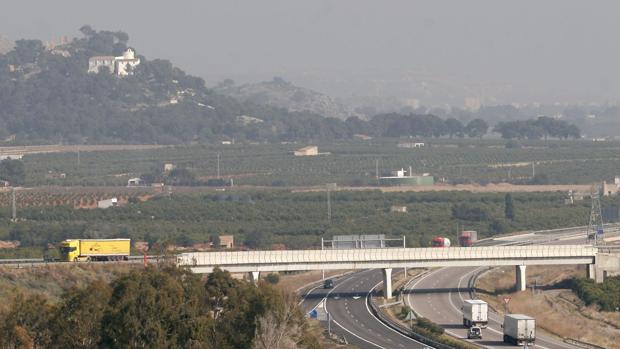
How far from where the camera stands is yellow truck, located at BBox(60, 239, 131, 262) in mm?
97938

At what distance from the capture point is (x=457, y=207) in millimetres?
166875

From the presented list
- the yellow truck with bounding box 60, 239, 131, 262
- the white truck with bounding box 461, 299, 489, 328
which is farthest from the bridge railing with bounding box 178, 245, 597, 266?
the white truck with bounding box 461, 299, 489, 328

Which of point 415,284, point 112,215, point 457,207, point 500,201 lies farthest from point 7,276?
point 500,201

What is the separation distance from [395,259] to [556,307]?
34.6ft

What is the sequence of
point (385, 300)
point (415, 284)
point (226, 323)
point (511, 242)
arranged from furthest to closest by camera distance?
point (511, 242)
point (415, 284)
point (385, 300)
point (226, 323)

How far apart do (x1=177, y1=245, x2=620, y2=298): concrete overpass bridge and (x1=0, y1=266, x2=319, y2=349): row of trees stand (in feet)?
86.3

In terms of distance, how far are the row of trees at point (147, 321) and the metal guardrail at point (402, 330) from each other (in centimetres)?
1244

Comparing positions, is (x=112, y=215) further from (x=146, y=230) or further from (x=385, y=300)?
Answer: (x=385, y=300)

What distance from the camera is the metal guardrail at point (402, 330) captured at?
8149cm

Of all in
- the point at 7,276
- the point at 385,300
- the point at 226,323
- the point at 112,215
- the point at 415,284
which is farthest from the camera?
the point at 112,215

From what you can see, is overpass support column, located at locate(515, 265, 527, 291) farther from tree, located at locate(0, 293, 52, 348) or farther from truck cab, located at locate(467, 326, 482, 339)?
tree, located at locate(0, 293, 52, 348)

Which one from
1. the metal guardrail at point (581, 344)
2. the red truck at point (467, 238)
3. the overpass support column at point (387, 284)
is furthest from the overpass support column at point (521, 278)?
the red truck at point (467, 238)

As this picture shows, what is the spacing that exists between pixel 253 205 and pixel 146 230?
96.1 feet

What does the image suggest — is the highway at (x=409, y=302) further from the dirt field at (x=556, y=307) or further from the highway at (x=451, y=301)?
the dirt field at (x=556, y=307)
